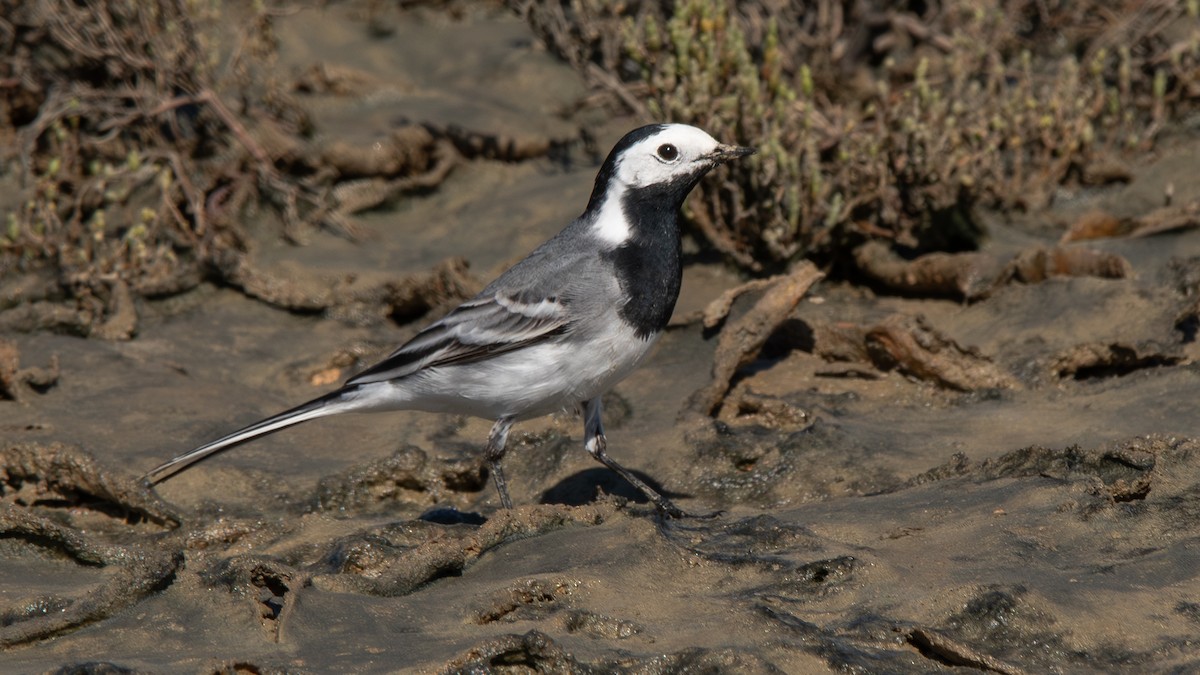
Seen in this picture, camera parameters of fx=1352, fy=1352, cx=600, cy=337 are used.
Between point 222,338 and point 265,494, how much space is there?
213cm

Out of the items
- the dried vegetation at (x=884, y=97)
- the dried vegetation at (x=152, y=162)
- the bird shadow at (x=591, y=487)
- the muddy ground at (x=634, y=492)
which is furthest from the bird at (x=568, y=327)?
the dried vegetation at (x=152, y=162)

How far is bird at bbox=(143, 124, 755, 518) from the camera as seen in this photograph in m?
5.51

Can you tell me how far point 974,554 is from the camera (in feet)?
13.8

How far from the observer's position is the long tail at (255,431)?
562 cm

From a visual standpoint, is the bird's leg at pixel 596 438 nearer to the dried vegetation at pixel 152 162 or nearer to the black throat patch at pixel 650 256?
the black throat patch at pixel 650 256

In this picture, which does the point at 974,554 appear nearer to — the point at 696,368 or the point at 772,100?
the point at 696,368

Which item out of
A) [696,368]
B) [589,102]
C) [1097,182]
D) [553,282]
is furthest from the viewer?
[589,102]

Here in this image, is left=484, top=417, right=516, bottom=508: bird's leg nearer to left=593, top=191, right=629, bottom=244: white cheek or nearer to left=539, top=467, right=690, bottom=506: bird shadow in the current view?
left=539, top=467, right=690, bottom=506: bird shadow

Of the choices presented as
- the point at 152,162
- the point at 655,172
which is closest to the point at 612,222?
the point at 655,172

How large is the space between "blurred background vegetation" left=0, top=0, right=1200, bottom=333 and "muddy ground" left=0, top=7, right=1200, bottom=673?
0.30 metres

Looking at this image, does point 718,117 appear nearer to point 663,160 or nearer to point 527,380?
point 663,160

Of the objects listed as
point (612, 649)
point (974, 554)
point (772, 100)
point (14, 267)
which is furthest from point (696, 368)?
point (14, 267)

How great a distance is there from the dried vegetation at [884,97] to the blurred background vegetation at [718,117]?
17mm

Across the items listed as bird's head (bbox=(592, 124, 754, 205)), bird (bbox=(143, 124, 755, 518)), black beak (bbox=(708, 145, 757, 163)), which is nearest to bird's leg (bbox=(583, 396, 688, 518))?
bird (bbox=(143, 124, 755, 518))
